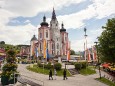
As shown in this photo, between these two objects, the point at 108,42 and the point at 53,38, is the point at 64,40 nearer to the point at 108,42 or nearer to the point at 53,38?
the point at 53,38

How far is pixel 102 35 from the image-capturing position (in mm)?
31172

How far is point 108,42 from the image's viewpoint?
98.7ft

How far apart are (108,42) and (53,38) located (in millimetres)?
70007

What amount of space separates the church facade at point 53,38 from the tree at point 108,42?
61673 millimetres

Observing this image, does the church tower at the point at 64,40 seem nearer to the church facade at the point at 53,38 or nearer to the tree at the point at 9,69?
the church facade at the point at 53,38

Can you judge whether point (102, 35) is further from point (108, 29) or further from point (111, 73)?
point (111, 73)

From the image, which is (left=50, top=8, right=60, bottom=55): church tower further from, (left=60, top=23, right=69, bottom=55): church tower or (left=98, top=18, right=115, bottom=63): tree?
(left=98, top=18, right=115, bottom=63): tree

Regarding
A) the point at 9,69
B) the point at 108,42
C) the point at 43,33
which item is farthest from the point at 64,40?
the point at 9,69

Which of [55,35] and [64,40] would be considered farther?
[64,40]

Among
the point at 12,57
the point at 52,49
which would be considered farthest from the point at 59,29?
the point at 12,57

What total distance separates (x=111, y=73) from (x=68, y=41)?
64488 mm

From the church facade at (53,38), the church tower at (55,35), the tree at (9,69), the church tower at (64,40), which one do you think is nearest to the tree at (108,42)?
the tree at (9,69)

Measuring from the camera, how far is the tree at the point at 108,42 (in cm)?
2964

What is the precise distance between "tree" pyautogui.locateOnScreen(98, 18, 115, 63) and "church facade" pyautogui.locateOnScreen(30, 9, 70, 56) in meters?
61.7
